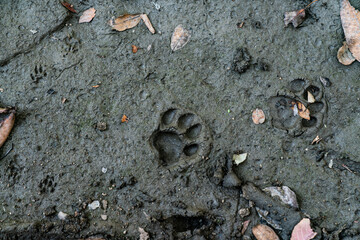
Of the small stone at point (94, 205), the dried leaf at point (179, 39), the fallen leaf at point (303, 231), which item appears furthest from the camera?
the dried leaf at point (179, 39)

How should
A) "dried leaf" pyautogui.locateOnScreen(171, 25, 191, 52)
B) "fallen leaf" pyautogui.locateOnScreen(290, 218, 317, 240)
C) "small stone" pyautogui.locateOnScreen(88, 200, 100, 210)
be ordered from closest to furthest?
"fallen leaf" pyautogui.locateOnScreen(290, 218, 317, 240)
"small stone" pyautogui.locateOnScreen(88, 200, 100, 210)
"dried leaf" pyautogui.locateOnScreen(171, 25, 191, 52)

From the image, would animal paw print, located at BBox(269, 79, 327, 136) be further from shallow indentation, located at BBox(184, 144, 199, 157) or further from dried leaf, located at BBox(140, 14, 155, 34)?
dried leaf, located at BBox(140, 14, 155, 34)

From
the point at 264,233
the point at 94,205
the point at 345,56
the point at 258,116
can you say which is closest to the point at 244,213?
the point at 264,233

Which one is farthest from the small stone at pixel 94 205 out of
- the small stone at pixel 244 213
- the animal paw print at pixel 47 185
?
the small stone at pixel 244 213

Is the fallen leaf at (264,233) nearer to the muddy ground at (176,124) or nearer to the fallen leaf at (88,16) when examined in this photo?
the muddy ground at (176,124)

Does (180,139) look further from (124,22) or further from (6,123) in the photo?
(6,123)

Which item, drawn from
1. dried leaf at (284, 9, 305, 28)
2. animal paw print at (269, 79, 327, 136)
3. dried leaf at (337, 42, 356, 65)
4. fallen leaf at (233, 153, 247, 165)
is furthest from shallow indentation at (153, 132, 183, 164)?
dried leaf at (337, 42, 356, 65)

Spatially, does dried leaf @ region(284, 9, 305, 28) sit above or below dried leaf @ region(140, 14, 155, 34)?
below
